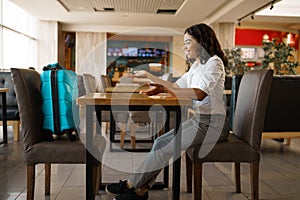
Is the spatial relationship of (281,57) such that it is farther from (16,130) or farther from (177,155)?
(16,130)

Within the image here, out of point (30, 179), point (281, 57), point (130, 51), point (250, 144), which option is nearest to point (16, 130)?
point (30, 179)

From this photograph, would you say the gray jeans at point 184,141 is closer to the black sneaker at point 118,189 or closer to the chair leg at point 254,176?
the black sneaker at point 118,189

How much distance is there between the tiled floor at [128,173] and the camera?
212 centimetres

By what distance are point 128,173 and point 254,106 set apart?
1.30m

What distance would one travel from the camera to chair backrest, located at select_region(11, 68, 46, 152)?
163 centimetres

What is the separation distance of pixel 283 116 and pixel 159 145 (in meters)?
2.17

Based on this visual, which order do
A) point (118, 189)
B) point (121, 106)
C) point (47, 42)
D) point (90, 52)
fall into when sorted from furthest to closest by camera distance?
point (90, 52), point (47, 42), point (118, 189), point (121, 106)

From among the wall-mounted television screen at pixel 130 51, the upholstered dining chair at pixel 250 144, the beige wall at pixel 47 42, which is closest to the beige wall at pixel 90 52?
the beige wall at pixel 47 42

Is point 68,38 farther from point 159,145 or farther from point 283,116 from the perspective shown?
point 159,145

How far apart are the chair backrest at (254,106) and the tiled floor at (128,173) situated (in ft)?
1.73

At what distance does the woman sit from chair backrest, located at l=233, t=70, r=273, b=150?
153 mm

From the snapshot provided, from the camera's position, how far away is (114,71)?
10977 millimetres

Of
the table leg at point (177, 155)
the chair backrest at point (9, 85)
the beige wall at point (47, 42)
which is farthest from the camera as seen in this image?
the beige wall at point (47, 42)

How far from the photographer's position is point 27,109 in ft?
5.38
